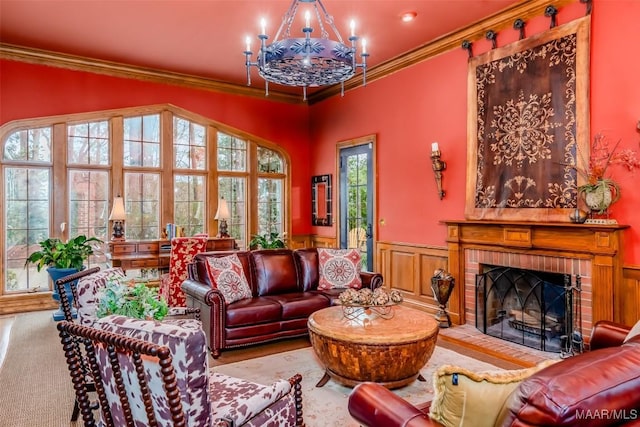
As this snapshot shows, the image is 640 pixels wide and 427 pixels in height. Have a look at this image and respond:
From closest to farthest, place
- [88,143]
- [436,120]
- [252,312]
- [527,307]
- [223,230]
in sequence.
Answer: [252,312]
[527,307]
[436,120]
[88,143]
[223,230]

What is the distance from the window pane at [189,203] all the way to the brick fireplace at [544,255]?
13.0 ft

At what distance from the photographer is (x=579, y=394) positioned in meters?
1.02

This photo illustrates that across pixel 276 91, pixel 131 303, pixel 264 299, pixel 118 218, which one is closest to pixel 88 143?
pixel 118 218

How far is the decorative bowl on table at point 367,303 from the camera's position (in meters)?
3.18

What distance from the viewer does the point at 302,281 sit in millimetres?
4730

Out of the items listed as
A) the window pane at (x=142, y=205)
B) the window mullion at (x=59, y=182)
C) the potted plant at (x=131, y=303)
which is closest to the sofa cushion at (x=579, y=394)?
the potted plant at (x=131, y=303)

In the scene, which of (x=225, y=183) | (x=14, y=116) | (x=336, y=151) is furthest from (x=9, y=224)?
(x=336, y=151)

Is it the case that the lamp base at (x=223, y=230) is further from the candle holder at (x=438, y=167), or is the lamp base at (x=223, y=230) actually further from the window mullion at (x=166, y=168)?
the candle holder at (x=438, y=167)

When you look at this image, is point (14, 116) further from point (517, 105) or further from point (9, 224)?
point (517, 105)

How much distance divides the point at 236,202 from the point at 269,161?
97cm

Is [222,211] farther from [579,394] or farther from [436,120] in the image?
[579,394]

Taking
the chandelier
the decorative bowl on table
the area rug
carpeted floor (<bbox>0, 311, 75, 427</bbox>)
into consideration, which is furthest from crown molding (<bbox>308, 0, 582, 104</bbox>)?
carpeted floor (<bbox>0, 311, 75, 427</bbox>)

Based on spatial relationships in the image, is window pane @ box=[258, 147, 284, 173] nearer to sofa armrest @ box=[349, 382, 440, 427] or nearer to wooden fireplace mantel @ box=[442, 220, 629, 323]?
wooden fireplace mantel @ box=[442, 220, 629, 323]

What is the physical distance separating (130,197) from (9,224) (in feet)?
4.91
